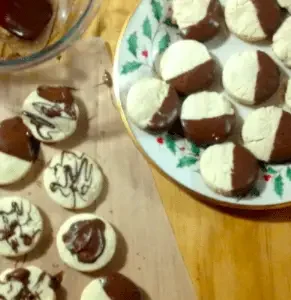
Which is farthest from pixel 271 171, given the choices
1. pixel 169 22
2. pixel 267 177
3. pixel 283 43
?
pixel 169 22

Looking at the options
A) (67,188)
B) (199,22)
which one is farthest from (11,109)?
(199,22)

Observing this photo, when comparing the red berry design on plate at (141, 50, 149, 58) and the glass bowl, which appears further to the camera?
the red berry design on plate at (141, 50, 149, 58)

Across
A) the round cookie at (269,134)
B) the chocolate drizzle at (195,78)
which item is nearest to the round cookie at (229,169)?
the round cookie at (269,134)

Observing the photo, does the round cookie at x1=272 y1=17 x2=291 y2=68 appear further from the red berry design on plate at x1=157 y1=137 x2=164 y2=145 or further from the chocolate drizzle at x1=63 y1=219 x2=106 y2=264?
the chocolate drizzle at x1=63 y1=219 x2=106 y2=264

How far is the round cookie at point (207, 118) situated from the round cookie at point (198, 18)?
5.1 inches

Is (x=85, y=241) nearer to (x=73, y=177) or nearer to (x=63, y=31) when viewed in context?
(x=73, y=177)

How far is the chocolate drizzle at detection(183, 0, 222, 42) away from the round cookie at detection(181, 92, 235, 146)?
125 millimetres

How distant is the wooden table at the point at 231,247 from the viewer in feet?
3.55

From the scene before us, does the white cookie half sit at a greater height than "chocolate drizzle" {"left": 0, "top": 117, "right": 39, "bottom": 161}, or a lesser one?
greater

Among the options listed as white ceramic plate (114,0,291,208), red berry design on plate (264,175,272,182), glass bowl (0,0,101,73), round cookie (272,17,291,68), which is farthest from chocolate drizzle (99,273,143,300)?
round cookie (272,17,291,68)

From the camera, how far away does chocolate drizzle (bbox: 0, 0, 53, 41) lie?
3.55 feet

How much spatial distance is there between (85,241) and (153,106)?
0.30m

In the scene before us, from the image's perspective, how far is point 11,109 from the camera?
3.77 ft

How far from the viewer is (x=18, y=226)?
3.58 ft
